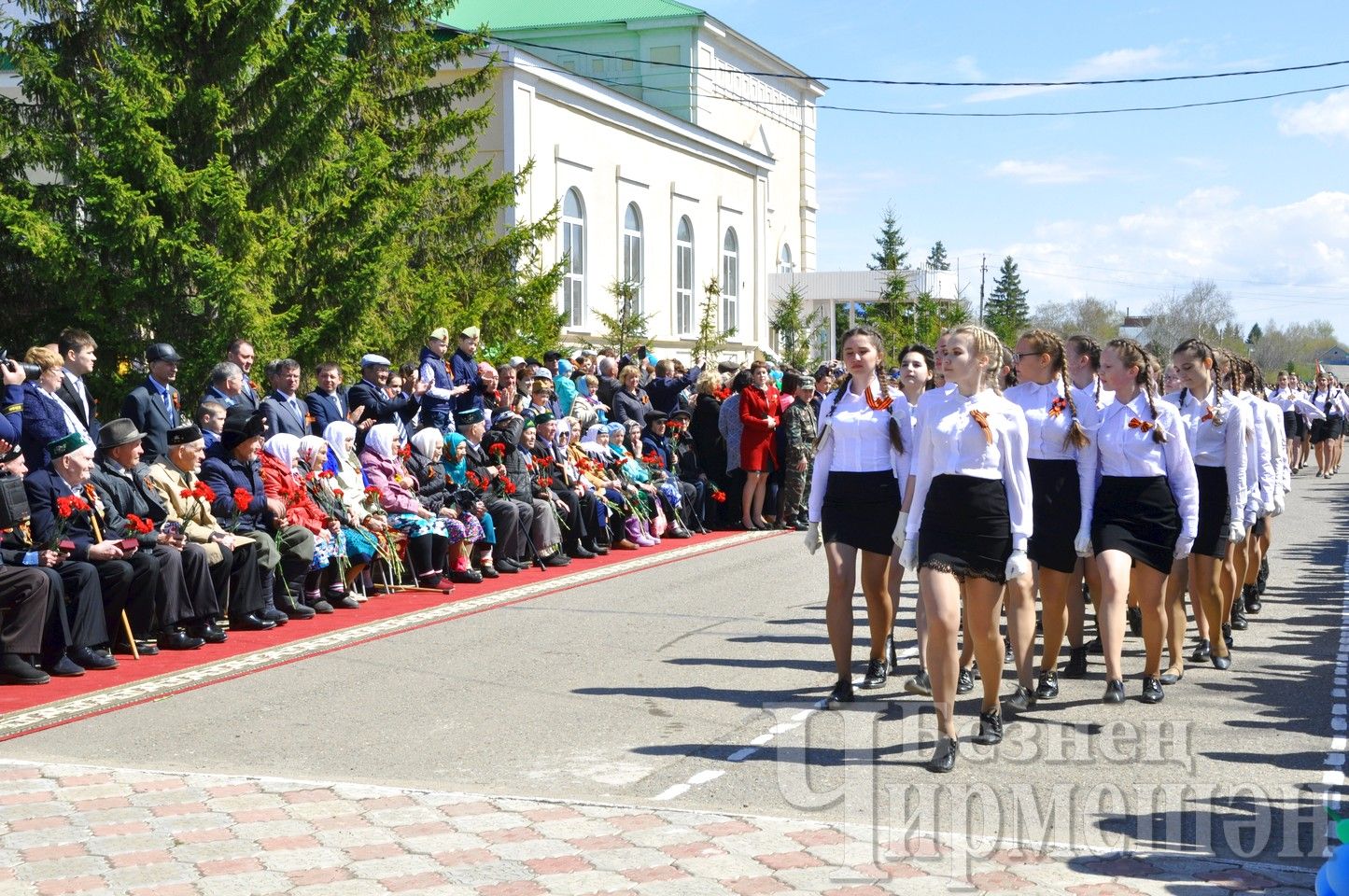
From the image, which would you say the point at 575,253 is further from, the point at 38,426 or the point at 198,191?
the point at 38,426

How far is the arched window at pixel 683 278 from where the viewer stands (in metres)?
42.3

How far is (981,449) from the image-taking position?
7.23 metres

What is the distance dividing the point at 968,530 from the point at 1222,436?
12.2 ft

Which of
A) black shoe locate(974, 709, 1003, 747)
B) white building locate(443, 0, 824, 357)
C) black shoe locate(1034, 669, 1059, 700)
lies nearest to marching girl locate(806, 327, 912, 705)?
black shoe locate(1034, 669, 1059, 700)

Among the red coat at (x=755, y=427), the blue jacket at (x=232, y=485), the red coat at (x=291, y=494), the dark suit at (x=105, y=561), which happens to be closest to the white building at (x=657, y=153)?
the red coat at (x=755, y=427)

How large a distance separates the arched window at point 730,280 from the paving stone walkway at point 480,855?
39471 mm

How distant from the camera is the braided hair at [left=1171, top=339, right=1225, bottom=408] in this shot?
391 inches

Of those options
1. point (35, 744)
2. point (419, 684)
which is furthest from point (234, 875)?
point (419, 684)

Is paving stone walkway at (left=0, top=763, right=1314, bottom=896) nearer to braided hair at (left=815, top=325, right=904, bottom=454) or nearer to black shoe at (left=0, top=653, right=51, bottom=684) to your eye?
black shoe at (left=0, top=653, right=51, bottom=684)

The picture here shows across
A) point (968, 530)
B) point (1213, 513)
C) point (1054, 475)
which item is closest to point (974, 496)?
point (968, 530)

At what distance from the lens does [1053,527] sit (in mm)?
8734

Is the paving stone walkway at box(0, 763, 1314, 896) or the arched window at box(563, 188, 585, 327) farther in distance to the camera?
the arched window at box(563, 188, 585, 327)

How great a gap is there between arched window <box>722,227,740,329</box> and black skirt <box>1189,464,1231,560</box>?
35.6 m

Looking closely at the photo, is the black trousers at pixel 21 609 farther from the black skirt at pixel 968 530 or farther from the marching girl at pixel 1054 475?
the marching girl at pixel 1054 475
